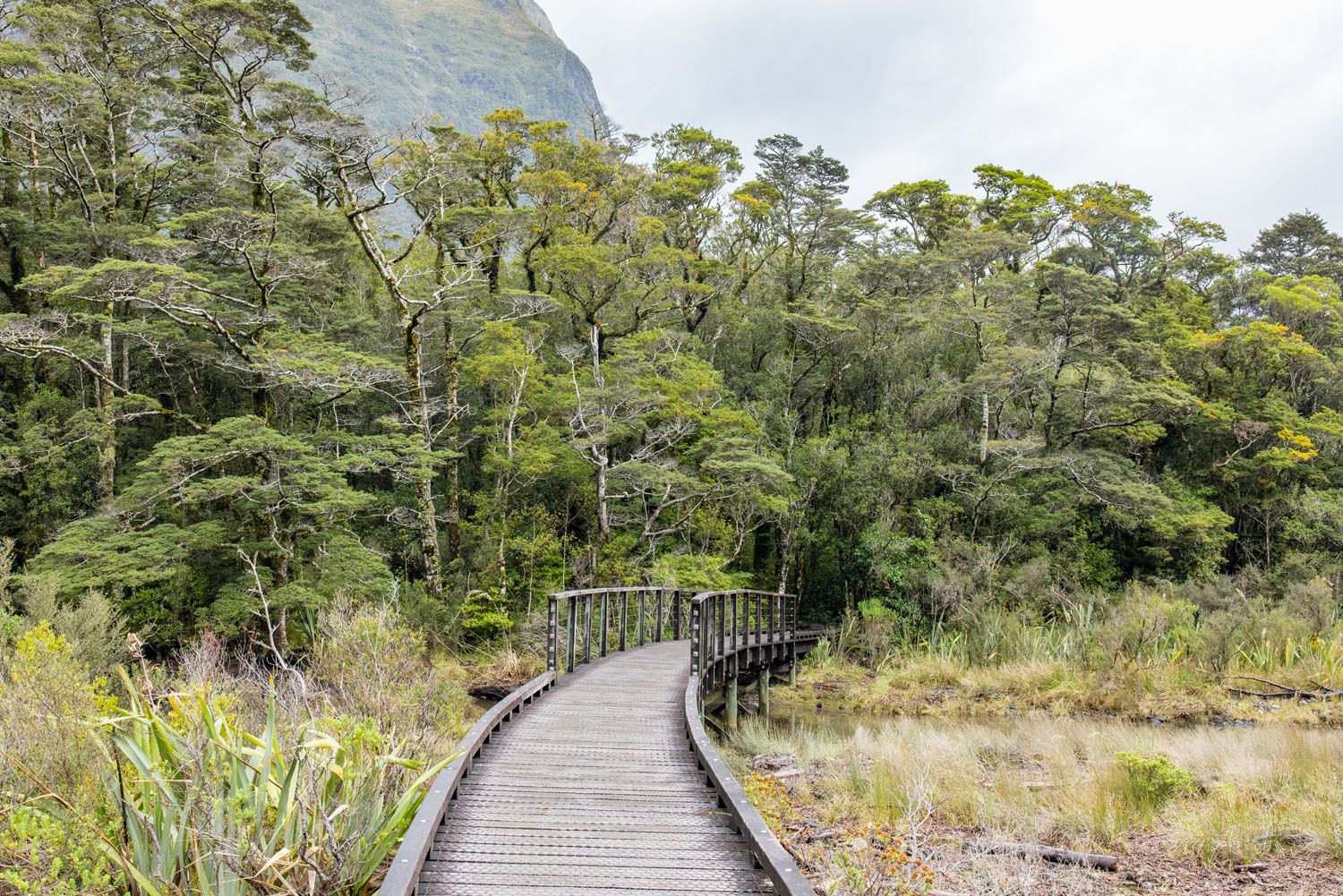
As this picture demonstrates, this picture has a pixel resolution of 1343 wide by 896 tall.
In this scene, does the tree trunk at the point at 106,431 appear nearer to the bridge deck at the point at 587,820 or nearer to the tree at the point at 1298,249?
the bridge deck at the point at 587,820

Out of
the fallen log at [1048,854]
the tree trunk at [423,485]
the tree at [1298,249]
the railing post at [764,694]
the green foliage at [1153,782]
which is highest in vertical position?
the tree at [1298,249]

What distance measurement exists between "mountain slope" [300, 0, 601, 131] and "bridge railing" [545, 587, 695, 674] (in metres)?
49.5

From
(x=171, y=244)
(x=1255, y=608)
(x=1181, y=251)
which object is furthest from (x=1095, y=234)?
(x=171, y=244)

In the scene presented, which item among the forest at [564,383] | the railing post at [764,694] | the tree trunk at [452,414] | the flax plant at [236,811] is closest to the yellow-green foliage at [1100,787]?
the flax plant at [236,811]

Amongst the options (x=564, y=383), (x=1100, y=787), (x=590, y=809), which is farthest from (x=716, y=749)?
(x=564, y=383)

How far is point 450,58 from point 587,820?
75.8 metres

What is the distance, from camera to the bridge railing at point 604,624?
8.59 metres

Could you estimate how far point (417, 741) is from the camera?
5.70 m

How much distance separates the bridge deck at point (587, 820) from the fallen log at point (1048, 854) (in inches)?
84.6

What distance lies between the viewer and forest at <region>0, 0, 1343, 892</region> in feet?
48.0

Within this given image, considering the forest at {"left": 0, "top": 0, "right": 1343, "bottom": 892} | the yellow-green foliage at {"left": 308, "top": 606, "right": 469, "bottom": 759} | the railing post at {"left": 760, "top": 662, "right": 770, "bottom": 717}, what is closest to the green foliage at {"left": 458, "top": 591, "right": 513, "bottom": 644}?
the forest at {"left": 0, "top": 0, "right": 1343, "bottom": 892}

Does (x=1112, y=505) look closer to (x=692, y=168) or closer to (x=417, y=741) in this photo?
(x=692, y=168)

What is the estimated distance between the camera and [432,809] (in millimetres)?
4074

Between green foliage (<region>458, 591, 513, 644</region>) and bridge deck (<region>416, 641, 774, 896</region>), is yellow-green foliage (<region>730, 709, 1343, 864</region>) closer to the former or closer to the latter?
bridge deck (<region>416, 641, 774, 896</region>)
